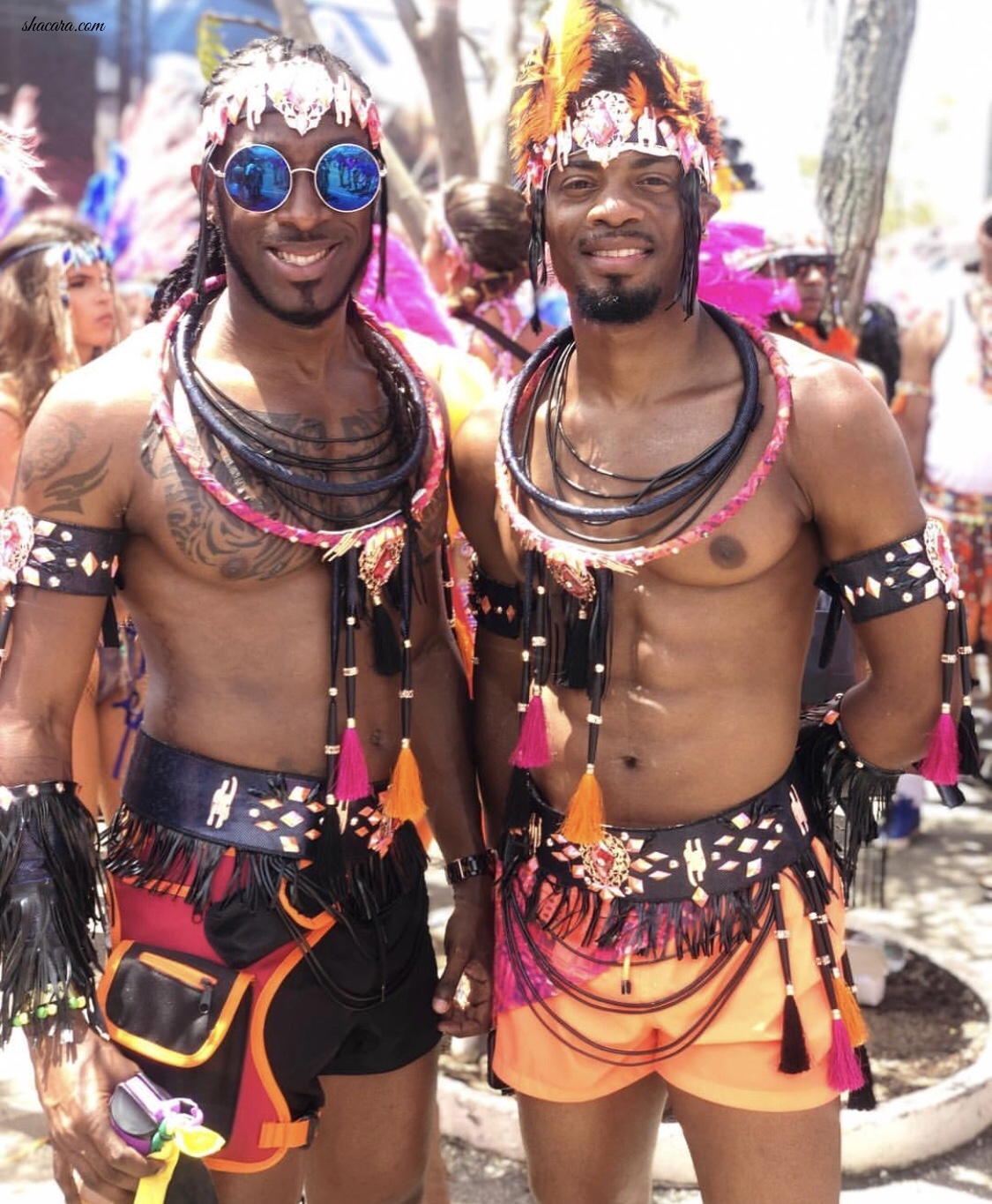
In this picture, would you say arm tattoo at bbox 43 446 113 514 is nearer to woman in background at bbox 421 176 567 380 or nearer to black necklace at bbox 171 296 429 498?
black necklace at bbox 171 296 429 498

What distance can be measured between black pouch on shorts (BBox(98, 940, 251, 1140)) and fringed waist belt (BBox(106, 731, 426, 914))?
0.12 metres

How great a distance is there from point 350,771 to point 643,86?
132cm

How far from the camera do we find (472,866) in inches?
110

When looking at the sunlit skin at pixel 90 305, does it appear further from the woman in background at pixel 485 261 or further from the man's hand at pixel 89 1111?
the man's hand at pixel 89 1111

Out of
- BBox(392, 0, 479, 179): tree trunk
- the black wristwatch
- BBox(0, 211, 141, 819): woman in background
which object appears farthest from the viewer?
BBox(392, 0, 479, 179): tree trunk

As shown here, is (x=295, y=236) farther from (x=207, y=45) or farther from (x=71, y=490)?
(x=207, y=45)

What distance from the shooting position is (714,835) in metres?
2.53

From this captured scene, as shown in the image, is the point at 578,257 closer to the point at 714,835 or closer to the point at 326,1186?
the point at 714,835

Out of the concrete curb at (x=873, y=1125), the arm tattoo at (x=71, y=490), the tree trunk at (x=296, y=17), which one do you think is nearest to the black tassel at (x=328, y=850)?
the arm tattoo at (x=71, y=490)

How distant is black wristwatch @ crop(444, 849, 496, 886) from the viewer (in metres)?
2.80

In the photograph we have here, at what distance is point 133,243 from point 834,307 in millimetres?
6223

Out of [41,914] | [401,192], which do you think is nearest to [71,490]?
[41,914]

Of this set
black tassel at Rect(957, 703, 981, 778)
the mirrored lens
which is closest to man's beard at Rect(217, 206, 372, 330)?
black tassel at Rect(957, 703, 981, 778)

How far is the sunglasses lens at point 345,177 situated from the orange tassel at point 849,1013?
5.38 ft
